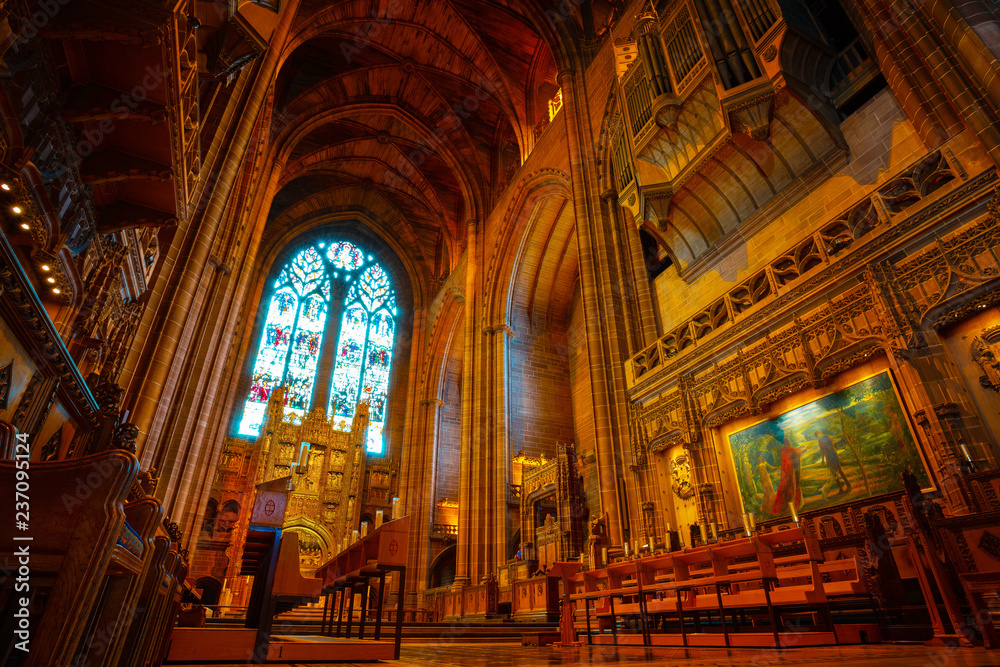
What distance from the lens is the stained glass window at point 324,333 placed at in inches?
711

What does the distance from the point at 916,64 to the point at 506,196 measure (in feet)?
36.5

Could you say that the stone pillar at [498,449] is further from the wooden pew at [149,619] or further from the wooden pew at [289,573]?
the wooden pew at [149,619]

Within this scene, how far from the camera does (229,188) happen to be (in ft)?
27.0

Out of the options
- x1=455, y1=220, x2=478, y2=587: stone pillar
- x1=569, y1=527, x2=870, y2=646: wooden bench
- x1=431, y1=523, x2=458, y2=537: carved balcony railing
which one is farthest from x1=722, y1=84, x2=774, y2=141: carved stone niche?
x1=431, y1=523, x2=458, y2=537: carved balcony railing

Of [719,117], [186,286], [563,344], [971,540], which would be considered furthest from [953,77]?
[563,344]

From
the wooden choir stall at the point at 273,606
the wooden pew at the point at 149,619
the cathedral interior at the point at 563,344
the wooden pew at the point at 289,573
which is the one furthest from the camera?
the wooden pew at the point at 289,573

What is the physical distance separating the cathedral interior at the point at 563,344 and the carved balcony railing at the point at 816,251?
0.17 feet

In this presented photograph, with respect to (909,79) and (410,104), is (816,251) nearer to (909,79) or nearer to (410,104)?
(909,79)

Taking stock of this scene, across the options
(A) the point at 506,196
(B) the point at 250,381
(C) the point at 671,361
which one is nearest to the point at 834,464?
(C) the point at 671,361

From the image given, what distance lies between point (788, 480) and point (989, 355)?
2.29 metres

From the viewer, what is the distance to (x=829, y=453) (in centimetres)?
563

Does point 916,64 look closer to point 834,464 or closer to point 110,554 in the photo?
point 834,464

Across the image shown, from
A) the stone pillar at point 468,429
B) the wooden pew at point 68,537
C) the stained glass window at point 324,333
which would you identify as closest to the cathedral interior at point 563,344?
the wooden pew at point 68,537

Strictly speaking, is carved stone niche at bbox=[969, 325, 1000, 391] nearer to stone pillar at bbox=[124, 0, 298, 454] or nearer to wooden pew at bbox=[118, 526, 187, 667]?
wooden pew at bbox=[118, 526, 187, 667]
